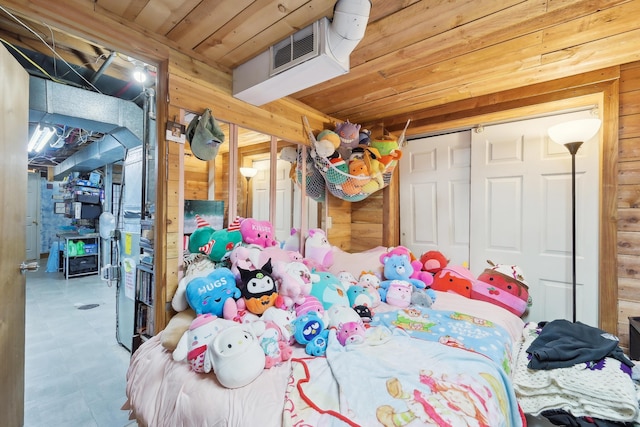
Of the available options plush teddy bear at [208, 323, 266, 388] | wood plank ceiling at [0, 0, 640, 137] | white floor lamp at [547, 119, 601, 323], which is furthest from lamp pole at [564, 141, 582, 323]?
plush teddy bear at [208, 323, 266, 388]

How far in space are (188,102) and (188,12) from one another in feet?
1.54

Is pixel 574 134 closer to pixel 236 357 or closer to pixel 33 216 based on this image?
pixel 236 357

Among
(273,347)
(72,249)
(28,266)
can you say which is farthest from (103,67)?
(72,249)

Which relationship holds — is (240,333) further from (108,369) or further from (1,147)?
(108,369)

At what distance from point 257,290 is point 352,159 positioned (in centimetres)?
138

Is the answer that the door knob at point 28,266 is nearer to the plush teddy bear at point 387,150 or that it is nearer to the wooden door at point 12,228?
the wooden door at point 12,228

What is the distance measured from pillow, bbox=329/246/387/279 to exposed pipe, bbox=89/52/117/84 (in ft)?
7.62

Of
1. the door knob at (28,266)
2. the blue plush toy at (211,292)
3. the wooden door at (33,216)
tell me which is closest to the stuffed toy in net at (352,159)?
the blue plush toy at (211,292)

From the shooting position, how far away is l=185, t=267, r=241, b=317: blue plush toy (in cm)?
140

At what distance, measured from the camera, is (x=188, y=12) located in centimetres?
137

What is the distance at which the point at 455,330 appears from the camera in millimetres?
1513

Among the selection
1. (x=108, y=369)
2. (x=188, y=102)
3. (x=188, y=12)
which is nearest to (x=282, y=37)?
(x=188, y=12)

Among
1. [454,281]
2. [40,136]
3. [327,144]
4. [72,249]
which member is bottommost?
[72,249]

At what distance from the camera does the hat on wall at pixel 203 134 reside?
165 cm
